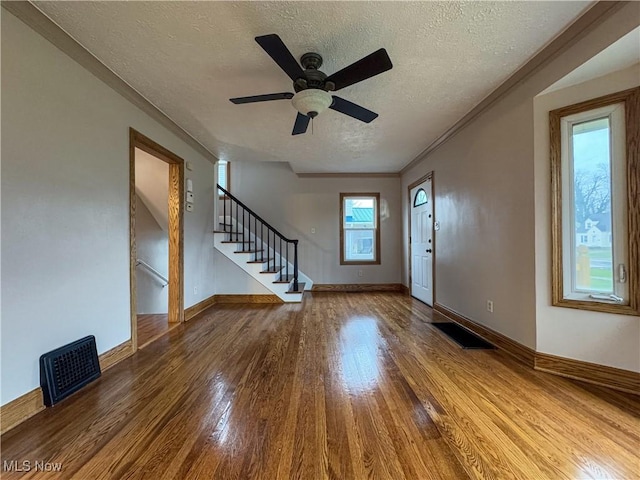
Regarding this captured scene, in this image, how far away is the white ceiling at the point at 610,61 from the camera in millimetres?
1769

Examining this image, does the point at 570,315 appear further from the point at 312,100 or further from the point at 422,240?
the point at 422,240

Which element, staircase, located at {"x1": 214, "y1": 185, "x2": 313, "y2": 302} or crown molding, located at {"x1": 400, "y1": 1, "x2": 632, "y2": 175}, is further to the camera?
staircase, located at {"x1": 214, "y1": 185, "x2": 313, "y2": 302}

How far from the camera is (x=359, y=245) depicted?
21.1 ft

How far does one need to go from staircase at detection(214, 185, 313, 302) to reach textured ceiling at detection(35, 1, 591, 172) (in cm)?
236

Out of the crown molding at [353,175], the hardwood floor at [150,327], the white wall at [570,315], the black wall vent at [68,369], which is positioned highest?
the crown molding at [353,175]

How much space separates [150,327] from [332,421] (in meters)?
2.98

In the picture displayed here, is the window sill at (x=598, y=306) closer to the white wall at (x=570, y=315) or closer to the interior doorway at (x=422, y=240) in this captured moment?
the white wall at (x=570, y=315)

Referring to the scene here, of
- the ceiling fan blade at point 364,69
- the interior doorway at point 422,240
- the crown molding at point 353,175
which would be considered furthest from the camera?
the crown molding at point 353,175

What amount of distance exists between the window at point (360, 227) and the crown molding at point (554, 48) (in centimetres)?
308

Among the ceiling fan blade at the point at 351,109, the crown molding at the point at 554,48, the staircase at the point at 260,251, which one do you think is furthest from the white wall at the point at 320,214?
the ceiling fan blade at the point at 351,109

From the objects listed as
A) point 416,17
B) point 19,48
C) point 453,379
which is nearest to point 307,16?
point 416,17

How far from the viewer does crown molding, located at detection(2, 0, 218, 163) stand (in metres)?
1.76

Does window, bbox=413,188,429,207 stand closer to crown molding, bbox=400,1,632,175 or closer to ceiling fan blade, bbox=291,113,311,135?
crown molding, bbox=400,1,632,175

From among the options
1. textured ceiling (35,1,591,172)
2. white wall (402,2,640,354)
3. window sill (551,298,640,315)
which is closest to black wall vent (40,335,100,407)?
textured ceiling (35,1,591,172)
